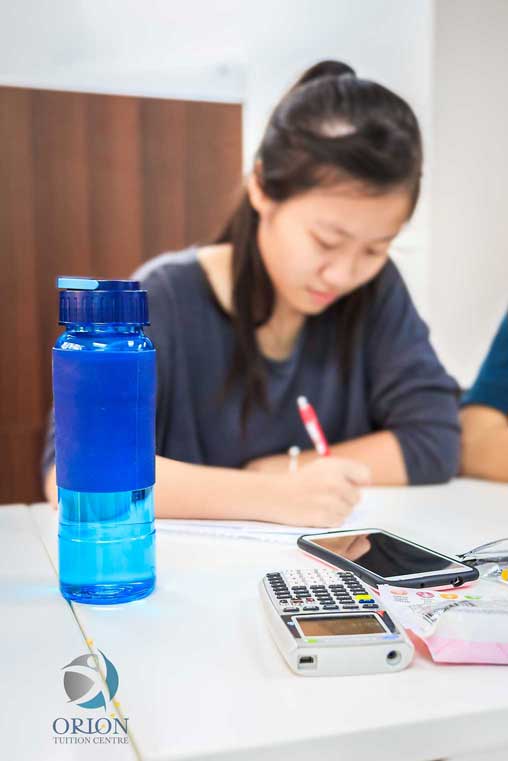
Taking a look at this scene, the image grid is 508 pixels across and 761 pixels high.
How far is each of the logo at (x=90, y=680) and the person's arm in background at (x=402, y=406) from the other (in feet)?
1.86

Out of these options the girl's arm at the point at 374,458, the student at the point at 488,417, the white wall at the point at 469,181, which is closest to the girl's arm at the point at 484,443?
the student at the point at 488,417

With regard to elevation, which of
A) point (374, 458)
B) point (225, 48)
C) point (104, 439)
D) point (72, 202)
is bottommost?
point (374, 458)

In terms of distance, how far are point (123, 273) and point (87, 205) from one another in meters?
0.13

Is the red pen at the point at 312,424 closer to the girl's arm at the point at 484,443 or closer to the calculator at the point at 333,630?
the girl's arm at the point at 484,443

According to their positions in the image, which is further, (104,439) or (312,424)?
(312,424)

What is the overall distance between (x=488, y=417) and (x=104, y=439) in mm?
731

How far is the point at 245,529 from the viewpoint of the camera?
651 millimetres

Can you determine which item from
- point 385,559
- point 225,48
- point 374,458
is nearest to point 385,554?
point 385,559

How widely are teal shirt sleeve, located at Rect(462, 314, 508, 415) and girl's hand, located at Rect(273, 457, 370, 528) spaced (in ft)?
1.33

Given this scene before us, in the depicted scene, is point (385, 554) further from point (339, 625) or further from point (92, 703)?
A: point (92, 703)

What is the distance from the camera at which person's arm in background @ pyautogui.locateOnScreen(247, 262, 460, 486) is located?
0.93 metres

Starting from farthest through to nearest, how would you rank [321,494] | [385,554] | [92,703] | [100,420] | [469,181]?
[469,181]
[321,494]
[385,554]
[100,420]
[92,703]

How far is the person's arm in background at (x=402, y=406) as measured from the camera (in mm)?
931

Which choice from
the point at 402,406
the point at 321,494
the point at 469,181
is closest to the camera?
the point at 321,494
